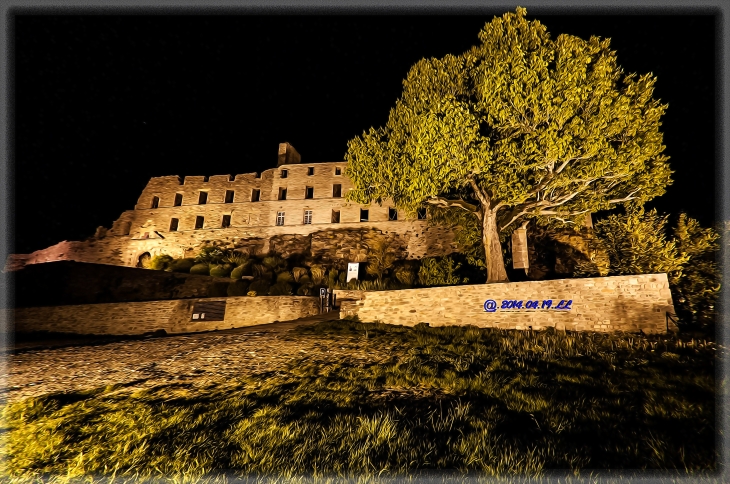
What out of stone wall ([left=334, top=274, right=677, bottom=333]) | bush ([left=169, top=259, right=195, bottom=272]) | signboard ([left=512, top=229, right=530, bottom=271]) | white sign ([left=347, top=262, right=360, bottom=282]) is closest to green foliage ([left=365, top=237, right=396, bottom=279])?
white sign ([left=347, top=262, right=360, bottom=282])

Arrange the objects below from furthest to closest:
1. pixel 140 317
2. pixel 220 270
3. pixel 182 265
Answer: pixel 182 265 → pixel 220 270 → pixel 140 317

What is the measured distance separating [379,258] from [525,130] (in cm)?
1747

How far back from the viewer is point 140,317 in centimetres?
1819

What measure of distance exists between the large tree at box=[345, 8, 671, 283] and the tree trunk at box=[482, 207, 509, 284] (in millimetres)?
47

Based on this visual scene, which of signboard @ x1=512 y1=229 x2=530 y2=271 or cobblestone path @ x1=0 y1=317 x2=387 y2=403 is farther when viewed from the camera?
signboard @ x1=512 y1=229 x2=530 y2=271

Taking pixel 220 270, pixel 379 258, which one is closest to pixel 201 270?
pixel 220 270

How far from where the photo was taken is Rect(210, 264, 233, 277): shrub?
2645cm

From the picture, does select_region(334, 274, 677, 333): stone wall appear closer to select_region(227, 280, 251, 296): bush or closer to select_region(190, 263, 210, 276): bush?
select_region(227, 280, 251, 296): bush

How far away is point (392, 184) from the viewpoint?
14.7 meters

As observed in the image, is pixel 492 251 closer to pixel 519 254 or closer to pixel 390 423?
pixel 519 254

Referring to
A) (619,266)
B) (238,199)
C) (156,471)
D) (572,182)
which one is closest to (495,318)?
(572,182)

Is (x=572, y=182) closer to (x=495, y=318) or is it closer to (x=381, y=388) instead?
(x=495, y=318)

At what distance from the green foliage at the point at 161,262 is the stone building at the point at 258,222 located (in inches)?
48.9

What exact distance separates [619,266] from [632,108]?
8.26m
